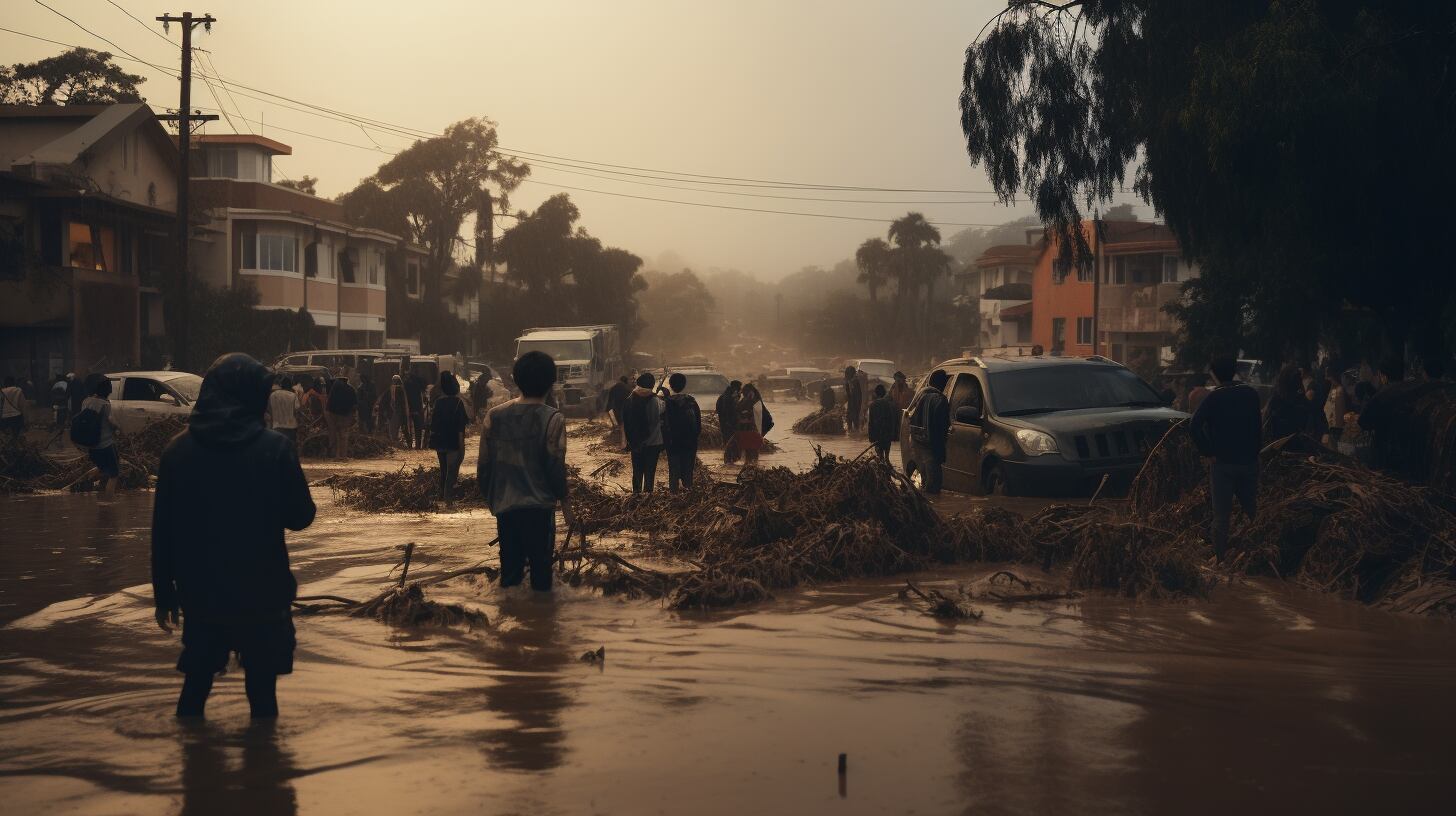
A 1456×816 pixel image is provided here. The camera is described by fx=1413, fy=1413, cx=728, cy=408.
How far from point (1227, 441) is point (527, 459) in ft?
17.2

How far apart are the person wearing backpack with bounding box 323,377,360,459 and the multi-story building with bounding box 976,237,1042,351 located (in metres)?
55.9

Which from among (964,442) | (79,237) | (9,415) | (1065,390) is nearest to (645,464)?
(964,442)

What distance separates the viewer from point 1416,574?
9359 mm

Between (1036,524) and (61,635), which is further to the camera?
(1036,524)

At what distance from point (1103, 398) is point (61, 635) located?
36.0 feet

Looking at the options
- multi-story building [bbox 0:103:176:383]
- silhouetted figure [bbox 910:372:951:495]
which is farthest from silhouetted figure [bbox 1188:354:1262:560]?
multi-story building [bbox 0:103:176:383]

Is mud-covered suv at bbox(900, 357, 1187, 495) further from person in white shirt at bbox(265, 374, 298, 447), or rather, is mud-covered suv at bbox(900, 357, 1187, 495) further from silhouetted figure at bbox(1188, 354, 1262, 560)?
person in white shirt at bbox(265, 374, 298, 447)

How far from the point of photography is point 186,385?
27.8m

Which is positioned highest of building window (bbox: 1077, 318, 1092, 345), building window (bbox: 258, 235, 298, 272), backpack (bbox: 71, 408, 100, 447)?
building window (bbox: 258, 235, 298, 272)

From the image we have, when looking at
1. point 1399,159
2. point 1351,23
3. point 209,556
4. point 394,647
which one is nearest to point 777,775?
point 209,556

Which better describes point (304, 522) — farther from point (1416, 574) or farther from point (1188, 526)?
point (1188, 526)

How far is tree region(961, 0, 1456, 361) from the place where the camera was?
44.5 feet

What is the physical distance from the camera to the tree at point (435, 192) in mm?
72438

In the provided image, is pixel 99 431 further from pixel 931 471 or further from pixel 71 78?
pixel 71 78
